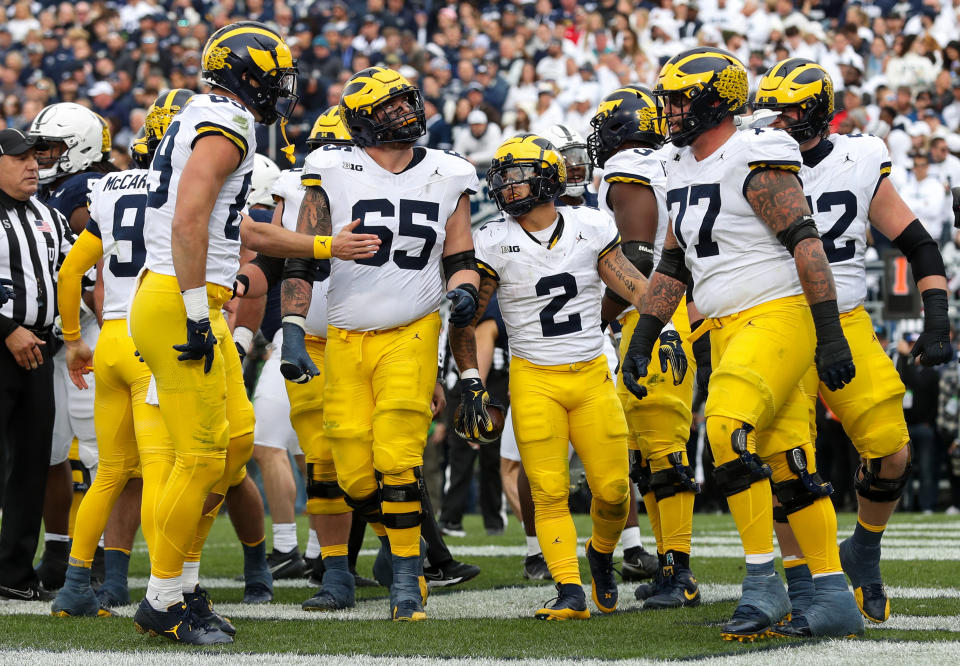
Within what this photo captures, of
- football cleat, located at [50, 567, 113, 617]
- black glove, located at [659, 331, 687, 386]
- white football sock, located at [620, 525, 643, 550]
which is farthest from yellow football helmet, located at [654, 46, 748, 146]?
football cleat, located at [50, 567, 113, 617]

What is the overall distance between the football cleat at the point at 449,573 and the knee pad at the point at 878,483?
2119 mm

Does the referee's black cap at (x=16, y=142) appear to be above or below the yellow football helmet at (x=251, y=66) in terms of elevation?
below

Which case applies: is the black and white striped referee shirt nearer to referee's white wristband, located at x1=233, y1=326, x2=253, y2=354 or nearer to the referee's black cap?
the referee's black cap

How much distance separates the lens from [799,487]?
14.1 feet

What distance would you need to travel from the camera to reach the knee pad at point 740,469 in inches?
164

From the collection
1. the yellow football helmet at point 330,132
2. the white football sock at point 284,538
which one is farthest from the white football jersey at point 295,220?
the white football sock at point 284,538

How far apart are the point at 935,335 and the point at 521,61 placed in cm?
1263

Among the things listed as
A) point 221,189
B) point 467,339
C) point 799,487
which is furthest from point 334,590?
point 799,487

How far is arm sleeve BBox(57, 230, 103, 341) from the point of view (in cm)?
509

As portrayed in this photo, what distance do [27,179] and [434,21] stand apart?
13.6m

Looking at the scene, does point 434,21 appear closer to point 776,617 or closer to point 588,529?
point 588,529

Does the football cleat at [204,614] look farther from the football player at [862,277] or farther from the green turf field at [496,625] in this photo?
the football player at [862,277]

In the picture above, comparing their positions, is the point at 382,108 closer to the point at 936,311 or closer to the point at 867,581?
the point at 936,311

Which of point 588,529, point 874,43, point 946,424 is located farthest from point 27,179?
point 874,43
